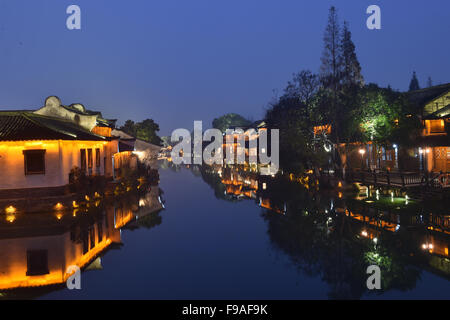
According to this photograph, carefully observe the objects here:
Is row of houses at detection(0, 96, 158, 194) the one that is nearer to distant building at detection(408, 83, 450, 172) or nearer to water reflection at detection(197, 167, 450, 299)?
water reflection at detection(197, 167, 450, 299)

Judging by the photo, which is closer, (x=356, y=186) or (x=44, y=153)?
(x=44, y=153)

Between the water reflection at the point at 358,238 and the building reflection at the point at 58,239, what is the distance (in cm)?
666

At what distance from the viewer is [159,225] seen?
1720 cm

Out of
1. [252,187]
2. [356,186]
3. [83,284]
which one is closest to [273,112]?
[252,187]

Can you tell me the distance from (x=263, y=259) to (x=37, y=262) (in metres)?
7.26

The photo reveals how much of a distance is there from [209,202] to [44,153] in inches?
436

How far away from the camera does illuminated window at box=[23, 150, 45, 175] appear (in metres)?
21.5

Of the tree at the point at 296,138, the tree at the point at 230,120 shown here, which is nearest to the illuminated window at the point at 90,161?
the tree at the point at 296,138

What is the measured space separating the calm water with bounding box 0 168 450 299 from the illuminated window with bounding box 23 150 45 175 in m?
6.99

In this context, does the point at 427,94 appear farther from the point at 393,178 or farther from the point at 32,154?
the point at 32,154

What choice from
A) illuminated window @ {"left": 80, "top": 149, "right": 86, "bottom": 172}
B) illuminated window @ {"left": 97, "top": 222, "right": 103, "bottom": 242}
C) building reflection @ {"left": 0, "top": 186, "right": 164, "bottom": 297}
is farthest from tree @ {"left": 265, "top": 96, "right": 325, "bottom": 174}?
illuminated window @ {"left": 97, "top": 222, "right": 103, "bottom": 242}

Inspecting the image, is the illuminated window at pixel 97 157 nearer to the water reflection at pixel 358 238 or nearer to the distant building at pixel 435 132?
the water reflection at pixel 358 238
